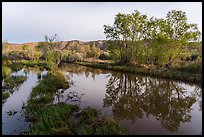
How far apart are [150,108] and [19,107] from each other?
780 centimetres

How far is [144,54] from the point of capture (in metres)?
36.5

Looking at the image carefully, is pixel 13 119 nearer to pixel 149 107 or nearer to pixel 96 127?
pixel 96 127

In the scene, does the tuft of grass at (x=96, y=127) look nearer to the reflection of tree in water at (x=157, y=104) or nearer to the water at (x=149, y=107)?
the water at (x=149, y=107)

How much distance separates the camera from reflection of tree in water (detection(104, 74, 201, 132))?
1097 centimetres

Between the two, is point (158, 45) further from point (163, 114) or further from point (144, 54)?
point (163, 114)

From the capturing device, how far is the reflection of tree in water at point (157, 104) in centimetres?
1097

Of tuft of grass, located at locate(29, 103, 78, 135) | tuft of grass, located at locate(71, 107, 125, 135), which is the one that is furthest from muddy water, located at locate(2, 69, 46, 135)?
tuft of grass, located at locate(71, 107, 125, 135)

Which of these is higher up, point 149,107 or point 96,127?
point 96,127

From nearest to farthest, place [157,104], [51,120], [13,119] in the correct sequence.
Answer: [51,120] → [13,119] → [157,104]

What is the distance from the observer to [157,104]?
1342cm

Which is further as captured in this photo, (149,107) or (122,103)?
(122,103)

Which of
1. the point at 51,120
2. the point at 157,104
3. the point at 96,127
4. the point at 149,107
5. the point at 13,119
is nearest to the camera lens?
the point at 96,127

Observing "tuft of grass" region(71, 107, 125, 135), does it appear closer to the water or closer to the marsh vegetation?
the marsh vegetation

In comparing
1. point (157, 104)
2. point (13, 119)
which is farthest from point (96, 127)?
point (157, 104)
